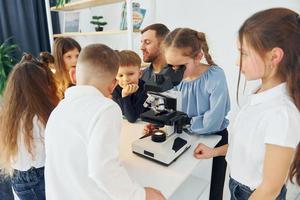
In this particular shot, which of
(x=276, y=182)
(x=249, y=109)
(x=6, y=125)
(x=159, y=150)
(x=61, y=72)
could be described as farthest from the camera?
(x=61, y=72)

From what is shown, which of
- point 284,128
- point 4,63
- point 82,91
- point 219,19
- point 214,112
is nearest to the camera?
point 284,128

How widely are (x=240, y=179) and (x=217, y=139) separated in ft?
1.14

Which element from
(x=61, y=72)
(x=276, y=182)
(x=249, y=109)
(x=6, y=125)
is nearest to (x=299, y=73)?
(x=249, y=109)

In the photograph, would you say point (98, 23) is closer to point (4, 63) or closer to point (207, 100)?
point (4, 63)

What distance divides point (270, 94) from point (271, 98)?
13 mm

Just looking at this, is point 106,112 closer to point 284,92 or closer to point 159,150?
point 159,150

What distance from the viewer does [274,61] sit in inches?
26.4

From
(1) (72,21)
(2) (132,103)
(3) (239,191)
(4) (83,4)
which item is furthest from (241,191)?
(1) (72,21)

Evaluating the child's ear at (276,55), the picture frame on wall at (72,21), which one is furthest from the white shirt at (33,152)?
the picture frame on wall at (72,21)

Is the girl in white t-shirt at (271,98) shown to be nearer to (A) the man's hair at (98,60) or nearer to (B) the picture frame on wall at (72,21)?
(A) the man's hair at (98,60)

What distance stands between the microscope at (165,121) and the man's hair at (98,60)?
0.18 metres

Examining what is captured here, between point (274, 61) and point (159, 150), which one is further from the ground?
point (274, 61)

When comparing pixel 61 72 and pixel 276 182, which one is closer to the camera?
pixel 276 182

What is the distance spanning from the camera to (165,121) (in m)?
0.93
